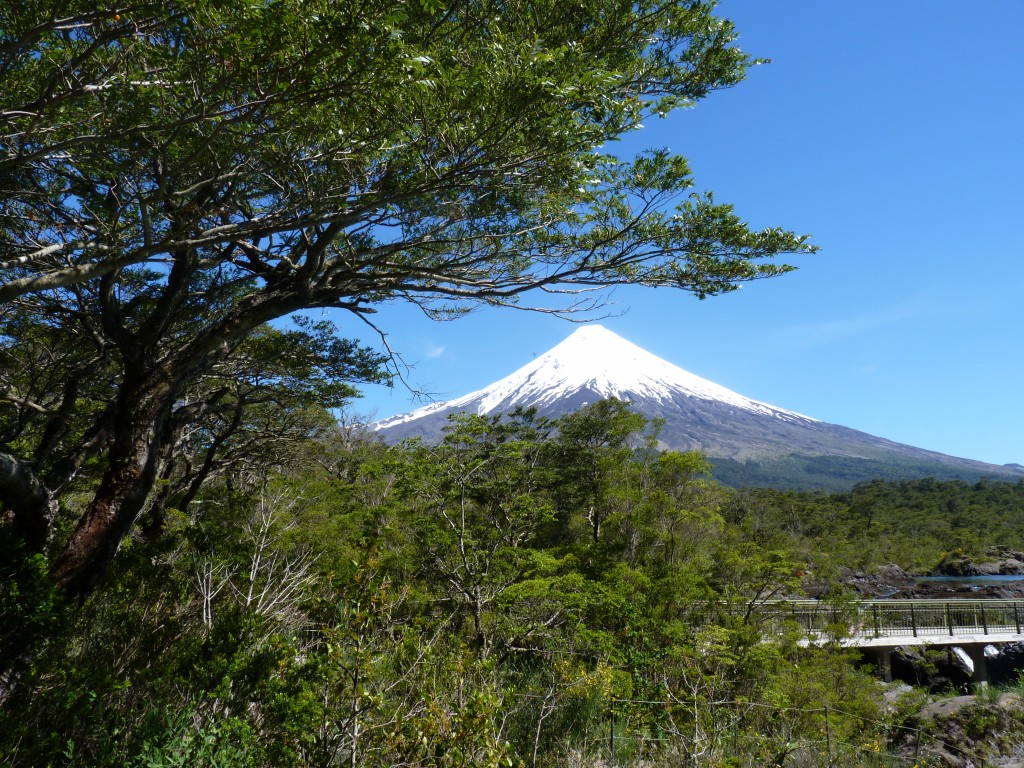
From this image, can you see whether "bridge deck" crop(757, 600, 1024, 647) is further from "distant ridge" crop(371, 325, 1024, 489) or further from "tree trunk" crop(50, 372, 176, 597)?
"distant ridge" crop(371, 325, 1024, 489)

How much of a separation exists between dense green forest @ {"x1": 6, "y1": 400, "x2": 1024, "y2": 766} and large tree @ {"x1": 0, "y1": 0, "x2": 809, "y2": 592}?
2.90 feet

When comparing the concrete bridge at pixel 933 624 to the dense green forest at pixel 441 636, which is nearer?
the dense green forest at pixel 441 636

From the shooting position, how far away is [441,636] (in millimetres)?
5887

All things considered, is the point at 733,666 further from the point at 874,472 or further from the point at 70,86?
the point at 874,472

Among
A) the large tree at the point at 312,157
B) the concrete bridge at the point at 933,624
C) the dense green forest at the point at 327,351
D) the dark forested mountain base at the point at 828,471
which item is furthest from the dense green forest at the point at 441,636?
the dark forested mountain base at the point at 828,471

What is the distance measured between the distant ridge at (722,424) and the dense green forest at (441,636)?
70127mm

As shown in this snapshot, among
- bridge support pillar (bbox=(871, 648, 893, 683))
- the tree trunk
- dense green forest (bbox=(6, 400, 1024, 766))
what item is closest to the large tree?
the tree trunk

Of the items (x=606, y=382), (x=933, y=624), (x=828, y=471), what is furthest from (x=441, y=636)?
(x=828, y=471)

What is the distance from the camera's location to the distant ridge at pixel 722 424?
100 metres

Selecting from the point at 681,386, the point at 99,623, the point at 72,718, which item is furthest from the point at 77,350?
the point at 681,386

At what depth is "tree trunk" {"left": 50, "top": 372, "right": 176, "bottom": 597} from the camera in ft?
A: 12.2

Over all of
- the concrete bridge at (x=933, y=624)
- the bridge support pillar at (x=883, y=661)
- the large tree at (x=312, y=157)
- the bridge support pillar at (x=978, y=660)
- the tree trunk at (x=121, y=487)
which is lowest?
the bridge support pillar at (x=978, y=660)

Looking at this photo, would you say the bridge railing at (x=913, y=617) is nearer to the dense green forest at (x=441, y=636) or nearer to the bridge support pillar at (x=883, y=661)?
the bridge support pillar at (x=883, y=661)

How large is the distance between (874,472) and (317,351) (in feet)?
496
